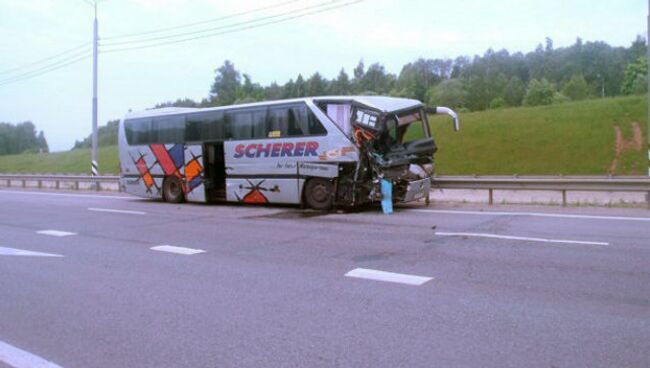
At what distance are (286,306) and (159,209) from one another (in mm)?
11793

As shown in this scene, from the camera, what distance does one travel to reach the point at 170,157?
18.9 m

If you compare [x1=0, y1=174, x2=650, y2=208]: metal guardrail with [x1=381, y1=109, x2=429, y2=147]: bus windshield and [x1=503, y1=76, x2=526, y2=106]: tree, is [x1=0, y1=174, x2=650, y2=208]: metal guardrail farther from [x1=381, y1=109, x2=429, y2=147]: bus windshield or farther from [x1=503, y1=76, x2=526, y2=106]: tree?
[x1=503, y1=76, x2=526, y2=106]: tree

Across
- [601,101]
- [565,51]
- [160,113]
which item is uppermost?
[565,51]

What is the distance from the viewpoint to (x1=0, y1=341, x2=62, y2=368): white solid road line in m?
4.51

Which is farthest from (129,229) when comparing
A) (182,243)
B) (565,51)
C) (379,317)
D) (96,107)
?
(565,51)

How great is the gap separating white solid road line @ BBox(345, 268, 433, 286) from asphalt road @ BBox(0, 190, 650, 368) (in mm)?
48

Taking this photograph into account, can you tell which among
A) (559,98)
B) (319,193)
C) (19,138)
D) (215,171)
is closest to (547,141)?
(215,171)

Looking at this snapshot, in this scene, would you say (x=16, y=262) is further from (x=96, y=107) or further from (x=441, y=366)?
(x=96, y=107)

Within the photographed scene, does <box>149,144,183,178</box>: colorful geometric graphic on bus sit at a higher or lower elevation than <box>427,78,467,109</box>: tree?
lower

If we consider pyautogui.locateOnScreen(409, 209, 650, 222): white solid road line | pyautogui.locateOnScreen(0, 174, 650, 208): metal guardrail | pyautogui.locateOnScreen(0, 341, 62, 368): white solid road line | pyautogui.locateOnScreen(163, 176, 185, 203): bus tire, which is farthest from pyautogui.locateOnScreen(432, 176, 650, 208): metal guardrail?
pyautogui.locateOnScreen(0, 341, 62, 368): white solid road line

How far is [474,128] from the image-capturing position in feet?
154

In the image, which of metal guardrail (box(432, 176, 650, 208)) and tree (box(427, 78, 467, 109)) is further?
Result: tree (box(427, 78, 467, 109))

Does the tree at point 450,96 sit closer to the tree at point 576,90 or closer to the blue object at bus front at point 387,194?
the tree at point 576,90

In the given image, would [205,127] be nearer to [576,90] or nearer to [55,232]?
[55,232]
